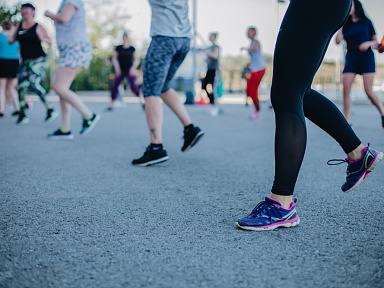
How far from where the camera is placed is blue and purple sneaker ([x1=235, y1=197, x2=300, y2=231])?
209 cm

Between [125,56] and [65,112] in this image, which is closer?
[65,112]

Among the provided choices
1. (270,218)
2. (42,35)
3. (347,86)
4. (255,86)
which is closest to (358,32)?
(347,86)

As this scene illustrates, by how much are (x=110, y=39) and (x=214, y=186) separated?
38585 mm

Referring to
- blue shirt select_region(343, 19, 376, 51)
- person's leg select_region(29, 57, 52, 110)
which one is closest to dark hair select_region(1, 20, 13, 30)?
person's leg select_region(29, 57, 52, 110)

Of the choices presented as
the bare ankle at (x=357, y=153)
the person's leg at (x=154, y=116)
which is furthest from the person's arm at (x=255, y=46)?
the bare ankle at (x=357, y=153)

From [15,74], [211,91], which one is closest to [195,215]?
[15,74]

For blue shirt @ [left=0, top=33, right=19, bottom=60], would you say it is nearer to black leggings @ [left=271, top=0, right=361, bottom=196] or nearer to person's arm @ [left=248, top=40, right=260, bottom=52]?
person's arm @ [left=248, top=40, right=260, bottom=52]

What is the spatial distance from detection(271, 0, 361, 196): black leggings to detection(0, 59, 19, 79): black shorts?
25.1 feet

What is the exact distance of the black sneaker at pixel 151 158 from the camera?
398 cm

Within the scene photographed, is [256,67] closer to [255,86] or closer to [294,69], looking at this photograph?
[255,86]

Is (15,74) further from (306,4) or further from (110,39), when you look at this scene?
(110,39)

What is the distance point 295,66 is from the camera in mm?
2119

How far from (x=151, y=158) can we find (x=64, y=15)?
227 centimetres

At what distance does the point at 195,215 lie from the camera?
7.70 feet
